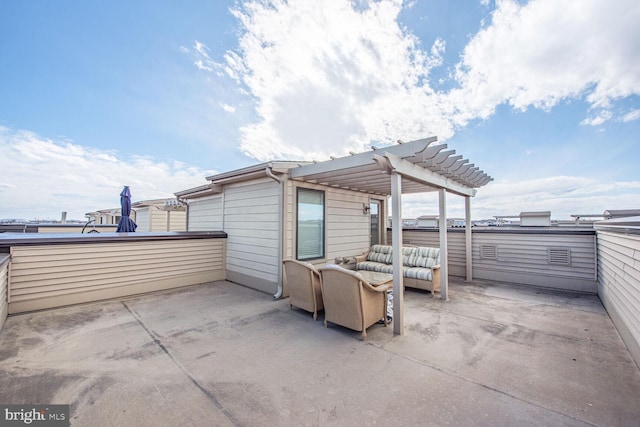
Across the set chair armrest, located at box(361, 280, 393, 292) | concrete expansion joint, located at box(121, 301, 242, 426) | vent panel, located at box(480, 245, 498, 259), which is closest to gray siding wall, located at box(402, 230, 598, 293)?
vent panel, located at box(480, 245, 498, 259)

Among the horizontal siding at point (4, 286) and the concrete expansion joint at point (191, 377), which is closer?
the concrete expansion joint at point (191, 377)

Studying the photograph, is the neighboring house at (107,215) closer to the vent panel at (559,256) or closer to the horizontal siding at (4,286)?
the horizontal siding at (4,286)

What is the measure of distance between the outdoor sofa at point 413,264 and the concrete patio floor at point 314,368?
41.3 inches

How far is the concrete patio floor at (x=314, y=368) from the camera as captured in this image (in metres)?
1.85

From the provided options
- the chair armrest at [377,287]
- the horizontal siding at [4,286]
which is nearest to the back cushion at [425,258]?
the chair armrest at [377,287]

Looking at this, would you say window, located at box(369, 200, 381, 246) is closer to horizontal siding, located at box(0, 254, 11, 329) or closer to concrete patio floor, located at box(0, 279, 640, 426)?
concrete patio floor, located at box(0, 279, 640, 426)

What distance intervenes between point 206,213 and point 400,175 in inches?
254

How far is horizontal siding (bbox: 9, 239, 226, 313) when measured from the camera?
157 inches

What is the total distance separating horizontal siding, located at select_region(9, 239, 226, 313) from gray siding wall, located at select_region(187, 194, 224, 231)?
1.06 m

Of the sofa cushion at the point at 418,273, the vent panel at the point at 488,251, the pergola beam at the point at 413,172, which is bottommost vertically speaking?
the sofa cushion at the point at 418,273

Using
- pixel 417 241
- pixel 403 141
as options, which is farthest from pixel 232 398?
pixel 417 241

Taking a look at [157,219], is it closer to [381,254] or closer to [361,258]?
[361,258]

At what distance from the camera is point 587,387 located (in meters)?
2.17

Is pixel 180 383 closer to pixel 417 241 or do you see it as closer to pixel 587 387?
pixel 587 387
